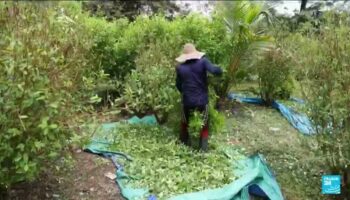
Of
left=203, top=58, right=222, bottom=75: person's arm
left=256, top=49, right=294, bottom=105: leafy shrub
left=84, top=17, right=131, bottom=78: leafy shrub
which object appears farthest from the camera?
left=256, top=49, right=294, bottom=105: leafy shrub

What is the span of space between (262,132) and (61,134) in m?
3.58

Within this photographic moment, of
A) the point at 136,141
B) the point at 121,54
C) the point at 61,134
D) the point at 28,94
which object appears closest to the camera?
the point at 28,94

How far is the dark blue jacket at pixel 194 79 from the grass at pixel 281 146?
40.4 inches

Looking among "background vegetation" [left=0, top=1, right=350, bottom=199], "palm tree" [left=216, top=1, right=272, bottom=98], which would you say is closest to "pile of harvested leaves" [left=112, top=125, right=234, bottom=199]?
"background vegetation" [left=0, top=1, right=350, bottom=199]

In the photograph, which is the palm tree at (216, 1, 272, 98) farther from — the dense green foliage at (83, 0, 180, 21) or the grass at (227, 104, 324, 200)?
the dense green foliage at (83, 0, 180, 21)

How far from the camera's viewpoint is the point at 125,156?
17.5 feet

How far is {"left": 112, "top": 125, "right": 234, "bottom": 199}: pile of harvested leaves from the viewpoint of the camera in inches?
184

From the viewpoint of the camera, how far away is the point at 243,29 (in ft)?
24.2

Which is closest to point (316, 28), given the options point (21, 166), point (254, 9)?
point (254, 9)

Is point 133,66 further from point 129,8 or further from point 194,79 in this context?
point 129,8

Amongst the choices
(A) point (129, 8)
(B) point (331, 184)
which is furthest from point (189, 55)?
(A) point (129, 8)

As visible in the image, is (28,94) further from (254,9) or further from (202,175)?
(254,9)

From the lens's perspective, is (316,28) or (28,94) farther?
(316,28)

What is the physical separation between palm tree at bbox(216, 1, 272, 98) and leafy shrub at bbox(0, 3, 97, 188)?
383cm
